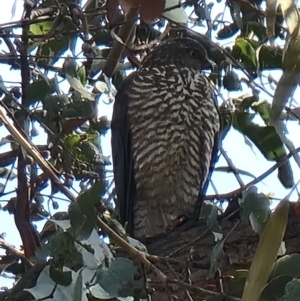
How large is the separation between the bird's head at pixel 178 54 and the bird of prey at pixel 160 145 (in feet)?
0.14

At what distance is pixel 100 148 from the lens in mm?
1845

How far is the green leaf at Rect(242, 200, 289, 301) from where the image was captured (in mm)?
1029

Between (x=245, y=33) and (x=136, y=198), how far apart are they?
1055 mm

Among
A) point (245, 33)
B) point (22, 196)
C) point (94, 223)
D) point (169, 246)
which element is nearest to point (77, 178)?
point (22, 196)

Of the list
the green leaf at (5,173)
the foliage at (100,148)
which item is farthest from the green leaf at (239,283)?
the green leaf at (5,173)

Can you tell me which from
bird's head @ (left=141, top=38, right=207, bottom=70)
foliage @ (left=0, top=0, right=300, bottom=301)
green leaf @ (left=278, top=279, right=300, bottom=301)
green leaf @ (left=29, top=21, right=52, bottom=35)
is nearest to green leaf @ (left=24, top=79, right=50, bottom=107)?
foliage @ (left=0, top=0, right=300, bottom=301)

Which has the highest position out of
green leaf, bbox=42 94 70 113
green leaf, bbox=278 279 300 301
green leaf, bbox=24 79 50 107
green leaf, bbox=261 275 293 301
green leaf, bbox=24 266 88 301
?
green leaf, bbox=24 79 50 107

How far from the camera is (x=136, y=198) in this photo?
2953 mm

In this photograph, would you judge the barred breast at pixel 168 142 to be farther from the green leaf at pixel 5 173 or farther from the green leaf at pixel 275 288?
the green leaf at pixel 275 288

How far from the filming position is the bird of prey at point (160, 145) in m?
2.84

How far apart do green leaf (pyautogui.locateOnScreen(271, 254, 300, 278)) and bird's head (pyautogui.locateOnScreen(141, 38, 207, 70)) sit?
6.04ft

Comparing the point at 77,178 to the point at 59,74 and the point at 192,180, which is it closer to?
the point at 59,74

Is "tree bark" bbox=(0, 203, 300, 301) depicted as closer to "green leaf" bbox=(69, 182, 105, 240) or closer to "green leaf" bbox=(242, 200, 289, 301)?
"green leaf" bbox=(69, 182, 105, 240)

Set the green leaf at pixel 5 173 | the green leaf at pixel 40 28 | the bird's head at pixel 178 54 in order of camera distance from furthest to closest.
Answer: the bird's head at pixel 178 54, the green leaf at pixel 5 173, the green leaf at pixel 40 28
